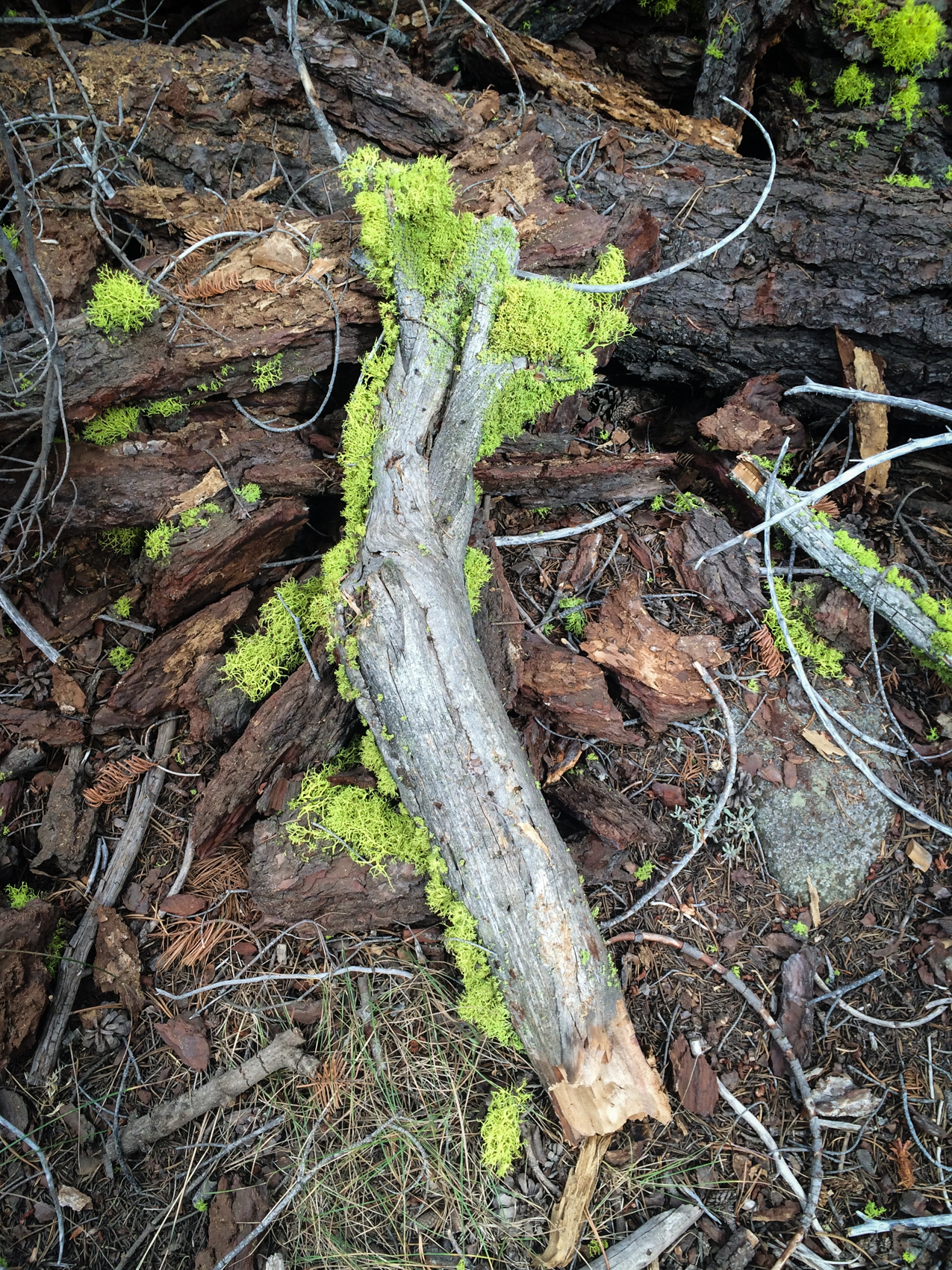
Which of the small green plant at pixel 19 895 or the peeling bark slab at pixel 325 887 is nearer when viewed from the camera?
the peeling bark slab at pixel 325 887

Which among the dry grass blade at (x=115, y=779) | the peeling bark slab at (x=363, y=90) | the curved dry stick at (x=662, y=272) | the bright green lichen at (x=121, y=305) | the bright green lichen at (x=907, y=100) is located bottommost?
the dry grass blade at (x=115, y=779)

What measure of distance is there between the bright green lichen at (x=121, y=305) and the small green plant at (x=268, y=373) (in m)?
0.44

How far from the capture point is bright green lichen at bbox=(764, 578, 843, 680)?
134 inches

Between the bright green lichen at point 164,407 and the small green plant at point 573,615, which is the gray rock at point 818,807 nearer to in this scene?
the small green plant at point 573,615

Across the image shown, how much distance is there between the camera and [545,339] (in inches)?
117

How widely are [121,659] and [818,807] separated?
3242 mm

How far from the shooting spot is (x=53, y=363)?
2.52 metres

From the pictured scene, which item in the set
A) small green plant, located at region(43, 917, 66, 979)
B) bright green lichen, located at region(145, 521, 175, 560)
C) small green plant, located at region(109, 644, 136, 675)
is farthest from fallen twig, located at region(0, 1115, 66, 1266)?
A: bright green lichen, located at region(145, 521, 175, 560)

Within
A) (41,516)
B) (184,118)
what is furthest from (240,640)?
(184,118)

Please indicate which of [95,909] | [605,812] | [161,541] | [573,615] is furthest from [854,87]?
[95,909]

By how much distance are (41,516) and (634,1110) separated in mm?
3128

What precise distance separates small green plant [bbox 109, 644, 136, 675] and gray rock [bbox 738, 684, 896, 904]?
2.83 m

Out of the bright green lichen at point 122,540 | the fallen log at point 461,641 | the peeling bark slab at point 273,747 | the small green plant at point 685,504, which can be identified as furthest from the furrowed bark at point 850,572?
the bright green lichen at point 122,540

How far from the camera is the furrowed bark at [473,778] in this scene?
227 cm
